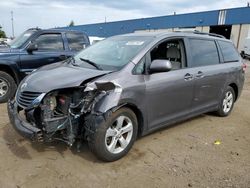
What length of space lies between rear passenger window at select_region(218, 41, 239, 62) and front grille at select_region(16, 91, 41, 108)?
4036 mm

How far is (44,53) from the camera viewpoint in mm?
6930

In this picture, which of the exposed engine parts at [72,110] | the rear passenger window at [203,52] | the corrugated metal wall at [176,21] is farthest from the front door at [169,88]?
the corrugated metal wall at [176,21]

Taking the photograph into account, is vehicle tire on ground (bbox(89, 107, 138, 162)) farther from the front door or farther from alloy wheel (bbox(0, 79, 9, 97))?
alloy wheel (bbox(0, 79, 9, 97))

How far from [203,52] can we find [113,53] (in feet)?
6.19

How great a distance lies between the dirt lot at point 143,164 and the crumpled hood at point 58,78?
97cm

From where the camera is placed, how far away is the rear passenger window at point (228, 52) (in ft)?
18.8

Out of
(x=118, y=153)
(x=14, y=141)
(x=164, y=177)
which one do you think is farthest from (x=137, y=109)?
(x=14, y=141)

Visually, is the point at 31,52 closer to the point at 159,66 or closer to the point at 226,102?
the point at 159,66

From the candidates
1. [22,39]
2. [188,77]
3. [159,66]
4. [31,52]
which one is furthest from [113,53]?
[22,39]

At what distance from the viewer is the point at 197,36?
505 cm

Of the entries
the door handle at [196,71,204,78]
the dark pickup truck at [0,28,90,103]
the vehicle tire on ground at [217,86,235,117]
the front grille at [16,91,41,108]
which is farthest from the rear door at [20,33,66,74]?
the vehicle tire on ground at [217,86,235,117]

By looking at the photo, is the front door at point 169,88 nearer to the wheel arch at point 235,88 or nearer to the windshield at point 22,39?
the wheel arch at point 235,88

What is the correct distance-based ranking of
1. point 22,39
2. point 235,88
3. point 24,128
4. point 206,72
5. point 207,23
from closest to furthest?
point 24,128 → point 206,72 → point 235,88 → point 22,39 → point 207,23

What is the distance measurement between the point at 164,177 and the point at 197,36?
2.90 m
